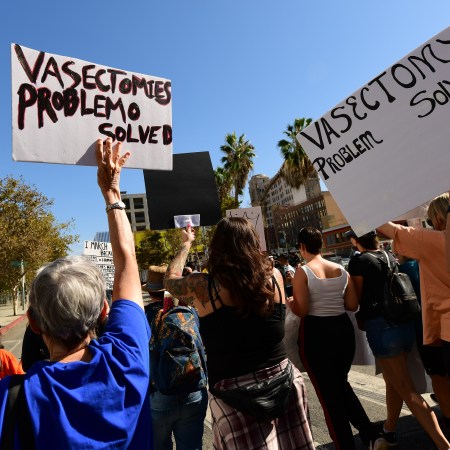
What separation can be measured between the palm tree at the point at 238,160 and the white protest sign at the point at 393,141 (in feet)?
77.8

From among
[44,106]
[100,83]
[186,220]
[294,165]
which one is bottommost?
[186,220]

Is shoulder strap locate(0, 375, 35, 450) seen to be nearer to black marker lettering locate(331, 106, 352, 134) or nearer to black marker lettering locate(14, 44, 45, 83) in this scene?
black marker lettering locate(14, 44, 45, 83)

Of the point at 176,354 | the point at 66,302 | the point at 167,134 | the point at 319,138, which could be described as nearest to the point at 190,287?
the point at 176,354

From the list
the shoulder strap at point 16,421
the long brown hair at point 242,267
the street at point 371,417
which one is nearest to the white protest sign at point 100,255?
the street at point 371,417

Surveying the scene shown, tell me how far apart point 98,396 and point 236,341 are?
3.27 ft

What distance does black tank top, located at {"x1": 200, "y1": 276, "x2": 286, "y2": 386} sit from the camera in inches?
81.7

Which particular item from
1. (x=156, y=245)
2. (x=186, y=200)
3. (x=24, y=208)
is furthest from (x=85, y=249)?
(x=156, y=245)

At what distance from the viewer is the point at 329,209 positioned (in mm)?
72812

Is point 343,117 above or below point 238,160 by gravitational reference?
below

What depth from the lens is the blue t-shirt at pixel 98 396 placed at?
1.10m

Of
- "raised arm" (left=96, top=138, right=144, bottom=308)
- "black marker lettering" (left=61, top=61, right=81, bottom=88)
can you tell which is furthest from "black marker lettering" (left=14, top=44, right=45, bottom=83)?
"raised arm" (left=96, top=138, right=144, bottom=308)

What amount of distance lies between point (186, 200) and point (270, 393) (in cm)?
253

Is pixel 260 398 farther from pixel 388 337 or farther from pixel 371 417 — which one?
pixel 371 417

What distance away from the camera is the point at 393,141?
2.51 metres
